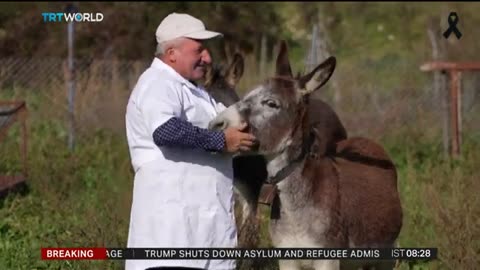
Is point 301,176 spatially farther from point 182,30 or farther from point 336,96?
point 336,96

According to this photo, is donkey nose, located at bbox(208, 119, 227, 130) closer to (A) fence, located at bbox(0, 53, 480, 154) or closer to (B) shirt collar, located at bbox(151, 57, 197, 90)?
(B) shirt collar, located at bbox(151, 57, 197, 90)

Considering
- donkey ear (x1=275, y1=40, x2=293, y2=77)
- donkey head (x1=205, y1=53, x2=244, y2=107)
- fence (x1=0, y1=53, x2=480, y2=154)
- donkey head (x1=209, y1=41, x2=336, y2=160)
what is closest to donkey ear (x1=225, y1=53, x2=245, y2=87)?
donkey head (x1=205, y1=53, x2=244, y2=107)

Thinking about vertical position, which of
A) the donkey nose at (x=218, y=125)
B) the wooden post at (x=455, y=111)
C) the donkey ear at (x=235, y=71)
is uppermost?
the donkey ear at (x=235, y=71)

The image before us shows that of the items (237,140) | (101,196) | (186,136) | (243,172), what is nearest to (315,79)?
(237,140)

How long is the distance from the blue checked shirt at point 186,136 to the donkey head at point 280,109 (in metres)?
0.29

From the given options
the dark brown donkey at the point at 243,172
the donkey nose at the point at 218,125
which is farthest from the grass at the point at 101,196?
the donkey nose at the point at 218,125

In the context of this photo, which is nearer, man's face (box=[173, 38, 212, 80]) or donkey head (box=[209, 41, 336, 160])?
→ man's face (box=[173, 38, 212, 80])

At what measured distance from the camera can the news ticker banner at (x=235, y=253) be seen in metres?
4.74

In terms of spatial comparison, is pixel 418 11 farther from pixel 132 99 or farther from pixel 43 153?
pixel 132 99

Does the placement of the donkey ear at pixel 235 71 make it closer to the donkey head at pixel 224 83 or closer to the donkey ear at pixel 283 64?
the donkey head at pixel 224 83

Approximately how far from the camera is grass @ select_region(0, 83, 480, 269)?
7262 mm

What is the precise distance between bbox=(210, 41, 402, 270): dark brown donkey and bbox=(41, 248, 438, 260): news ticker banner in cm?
4

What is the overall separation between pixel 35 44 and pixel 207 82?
944 cm

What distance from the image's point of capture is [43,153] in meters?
11.8
